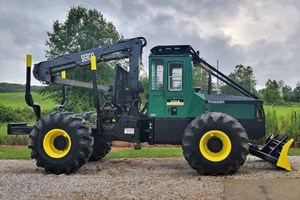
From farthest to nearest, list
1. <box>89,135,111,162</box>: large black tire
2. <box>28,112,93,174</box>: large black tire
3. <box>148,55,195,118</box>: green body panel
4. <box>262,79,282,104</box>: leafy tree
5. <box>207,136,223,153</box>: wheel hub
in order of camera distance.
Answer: <box>262,79,282,104</box>: leafy tree → <box>89,135,111,162</box>: large black tire → <box>148,55,195,118</box>: green body panel → <box>28,112,93,174</box>: large black tire → <box>207,136,223,153</box>: wheel hub

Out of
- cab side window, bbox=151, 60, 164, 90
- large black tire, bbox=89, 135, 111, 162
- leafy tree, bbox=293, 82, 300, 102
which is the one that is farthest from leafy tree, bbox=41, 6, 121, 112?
leafy tree, bbox=293, 82, 300, 102

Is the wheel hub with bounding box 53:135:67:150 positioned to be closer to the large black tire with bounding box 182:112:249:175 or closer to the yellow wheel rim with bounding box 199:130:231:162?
the large black tire with bounding box 182:112:249:175

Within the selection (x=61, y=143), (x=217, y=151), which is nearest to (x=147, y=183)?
(x=217, y=151)

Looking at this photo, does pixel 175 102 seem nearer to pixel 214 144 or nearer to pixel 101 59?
pixel 214 144

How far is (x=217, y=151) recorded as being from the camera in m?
10.7

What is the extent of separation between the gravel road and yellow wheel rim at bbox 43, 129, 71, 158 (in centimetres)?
59

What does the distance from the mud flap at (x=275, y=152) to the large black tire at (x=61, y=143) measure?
14.0 feet

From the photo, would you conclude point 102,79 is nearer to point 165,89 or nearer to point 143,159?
point 143,159

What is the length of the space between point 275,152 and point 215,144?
190 centimetres

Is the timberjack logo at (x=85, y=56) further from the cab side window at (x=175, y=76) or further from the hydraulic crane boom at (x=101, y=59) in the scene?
the cab side window at (x=175, y=76)

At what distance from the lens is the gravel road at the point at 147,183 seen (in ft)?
26.7

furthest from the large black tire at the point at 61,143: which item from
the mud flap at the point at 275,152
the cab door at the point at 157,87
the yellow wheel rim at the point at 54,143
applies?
the mud flap at the point at 275,152

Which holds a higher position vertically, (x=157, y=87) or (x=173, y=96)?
(x=157, y=87)

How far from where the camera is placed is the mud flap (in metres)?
10.9
